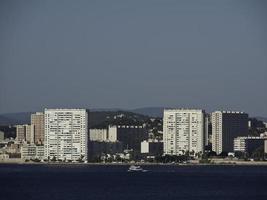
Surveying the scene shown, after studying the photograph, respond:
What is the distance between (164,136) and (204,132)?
19.8 feet

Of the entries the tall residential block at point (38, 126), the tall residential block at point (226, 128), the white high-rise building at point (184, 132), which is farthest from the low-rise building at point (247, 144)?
the tall residential block at point (38, 126)

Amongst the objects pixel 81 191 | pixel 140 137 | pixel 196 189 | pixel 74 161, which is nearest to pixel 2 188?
pixel 81 191

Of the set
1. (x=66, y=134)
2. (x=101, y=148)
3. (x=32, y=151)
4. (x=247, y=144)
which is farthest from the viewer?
(x=247, y=144)

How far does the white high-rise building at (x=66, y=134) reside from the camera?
548 ft

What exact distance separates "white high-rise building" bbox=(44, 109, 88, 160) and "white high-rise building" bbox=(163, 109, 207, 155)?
12738 mm

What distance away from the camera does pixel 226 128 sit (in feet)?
598

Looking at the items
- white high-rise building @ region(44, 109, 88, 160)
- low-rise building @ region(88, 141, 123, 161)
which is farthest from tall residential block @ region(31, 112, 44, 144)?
white high-rise building @ region(44, 109, 88, 160)

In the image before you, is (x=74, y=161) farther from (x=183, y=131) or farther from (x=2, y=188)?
(x=2, y=188)

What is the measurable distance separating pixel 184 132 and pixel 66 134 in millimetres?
18065

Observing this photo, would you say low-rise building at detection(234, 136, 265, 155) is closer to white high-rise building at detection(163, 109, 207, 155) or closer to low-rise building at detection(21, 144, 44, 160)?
white high-rise building at detection(163, 109, 207, 155)

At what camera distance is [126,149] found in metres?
182

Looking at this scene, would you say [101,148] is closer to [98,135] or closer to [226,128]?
[98,135]

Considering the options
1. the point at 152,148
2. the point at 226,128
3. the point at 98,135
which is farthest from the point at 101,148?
the point at 226,128

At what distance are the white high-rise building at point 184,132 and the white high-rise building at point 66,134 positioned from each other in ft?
41.8
